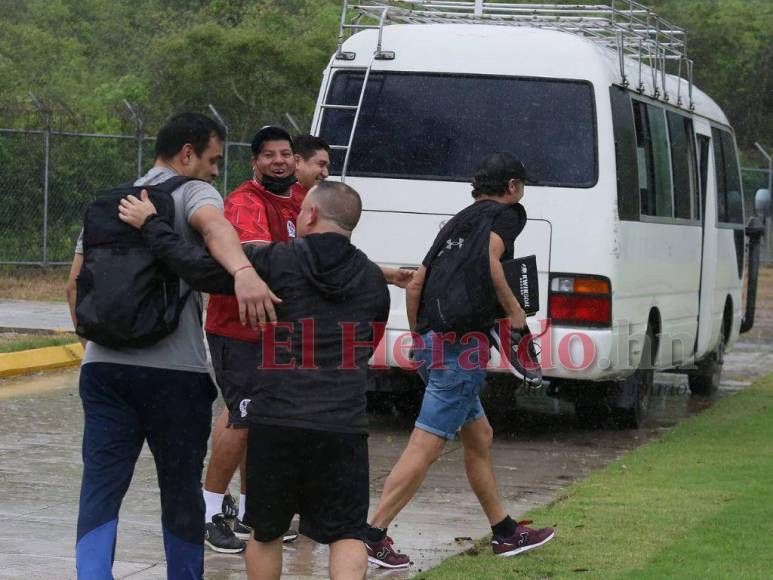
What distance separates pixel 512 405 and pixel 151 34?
162 ft

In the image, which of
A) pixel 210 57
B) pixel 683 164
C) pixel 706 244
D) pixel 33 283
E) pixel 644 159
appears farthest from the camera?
pixel 210 57

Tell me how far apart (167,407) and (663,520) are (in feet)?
11.0

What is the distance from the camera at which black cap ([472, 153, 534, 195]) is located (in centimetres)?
690

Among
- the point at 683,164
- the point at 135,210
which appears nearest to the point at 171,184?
the point at 135,210

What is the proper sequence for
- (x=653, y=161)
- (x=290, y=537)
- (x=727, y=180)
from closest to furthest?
(x=290, y=537), (x=653, y=161), (x=727, y=180)

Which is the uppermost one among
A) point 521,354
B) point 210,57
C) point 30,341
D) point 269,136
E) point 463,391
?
point 210,57

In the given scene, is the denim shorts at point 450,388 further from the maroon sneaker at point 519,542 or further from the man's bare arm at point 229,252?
the man's bare arm at point 229,252

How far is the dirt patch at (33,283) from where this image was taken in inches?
792

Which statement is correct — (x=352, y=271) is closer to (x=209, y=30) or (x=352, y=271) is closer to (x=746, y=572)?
(x=746, y=572)

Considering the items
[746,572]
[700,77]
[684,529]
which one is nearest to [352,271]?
[746,572]

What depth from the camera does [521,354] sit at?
7.04m

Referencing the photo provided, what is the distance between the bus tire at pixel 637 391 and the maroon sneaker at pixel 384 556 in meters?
4.87

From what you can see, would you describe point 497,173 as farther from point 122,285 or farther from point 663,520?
point 122,285

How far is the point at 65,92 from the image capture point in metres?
46.2
